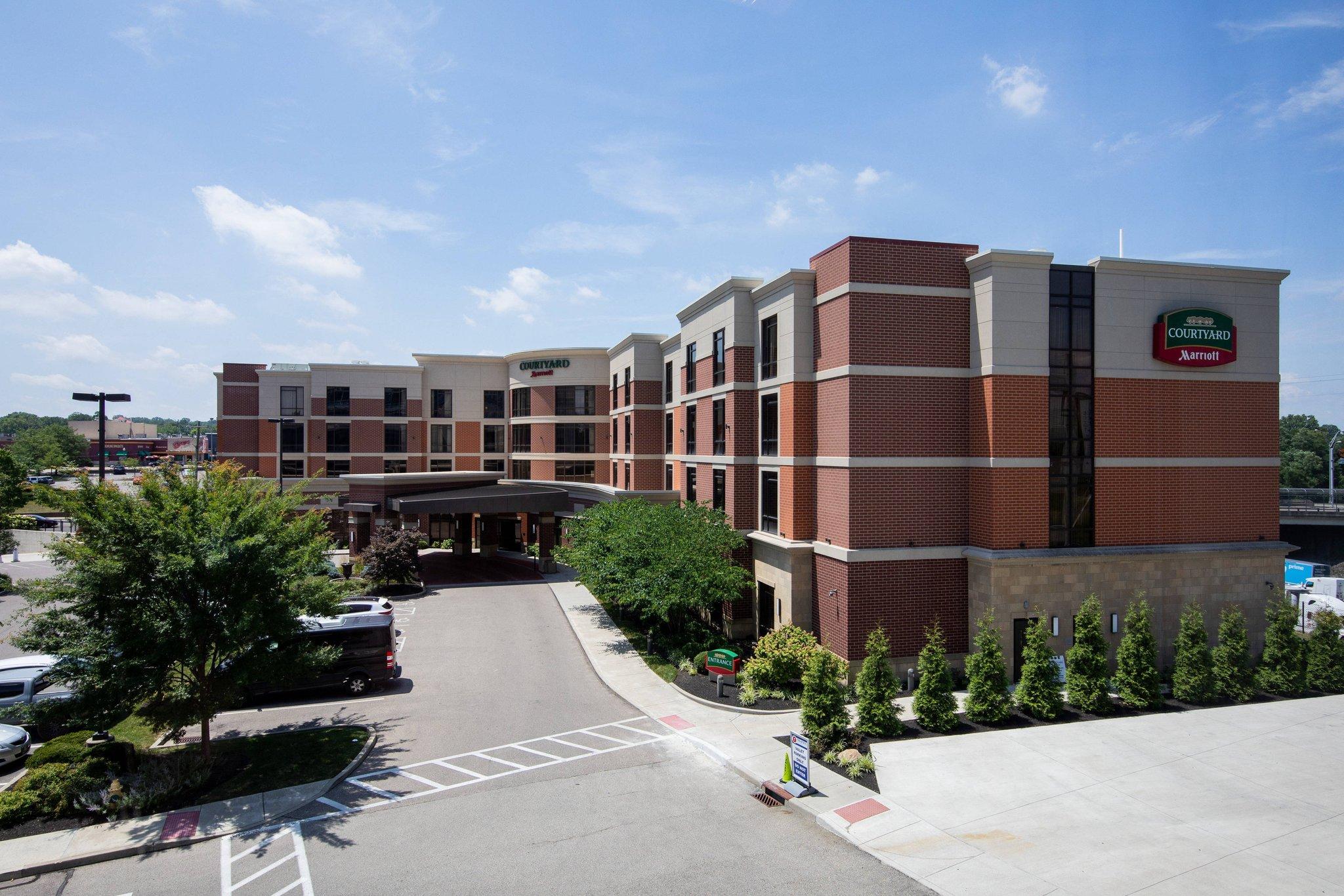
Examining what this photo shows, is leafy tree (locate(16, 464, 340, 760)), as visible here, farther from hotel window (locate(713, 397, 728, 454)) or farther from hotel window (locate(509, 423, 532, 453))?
hotel window (locate(509, 423, 532, 453))

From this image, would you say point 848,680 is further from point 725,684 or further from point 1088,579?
point 1088,579

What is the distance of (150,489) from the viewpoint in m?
15.1

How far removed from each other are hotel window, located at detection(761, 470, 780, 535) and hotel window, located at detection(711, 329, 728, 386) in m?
4.90

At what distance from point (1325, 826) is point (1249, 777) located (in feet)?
6.61

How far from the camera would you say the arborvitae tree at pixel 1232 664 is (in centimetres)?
1922

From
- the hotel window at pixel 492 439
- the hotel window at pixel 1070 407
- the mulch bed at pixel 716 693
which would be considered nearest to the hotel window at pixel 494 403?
the hotel window at pixel 492 439

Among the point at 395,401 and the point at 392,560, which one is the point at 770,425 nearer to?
the point at 392,560

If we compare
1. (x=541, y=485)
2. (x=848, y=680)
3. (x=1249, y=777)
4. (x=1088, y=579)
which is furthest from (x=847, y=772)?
(x=541, y=485)

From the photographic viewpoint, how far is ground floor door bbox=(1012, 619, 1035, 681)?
67.0 ft

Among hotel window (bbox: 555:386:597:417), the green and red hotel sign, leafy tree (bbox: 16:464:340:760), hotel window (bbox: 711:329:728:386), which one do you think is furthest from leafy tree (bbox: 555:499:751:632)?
hotel window (bbox: 555:386:597:417)

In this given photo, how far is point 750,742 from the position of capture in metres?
17.0

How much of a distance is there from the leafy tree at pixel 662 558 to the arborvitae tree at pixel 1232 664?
1368cm

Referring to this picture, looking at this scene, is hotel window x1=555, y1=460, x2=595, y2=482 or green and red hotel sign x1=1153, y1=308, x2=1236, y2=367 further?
hotel window x1=555, y1=460, x2=595, y2=482

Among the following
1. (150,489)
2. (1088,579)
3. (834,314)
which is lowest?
(1088,579)
